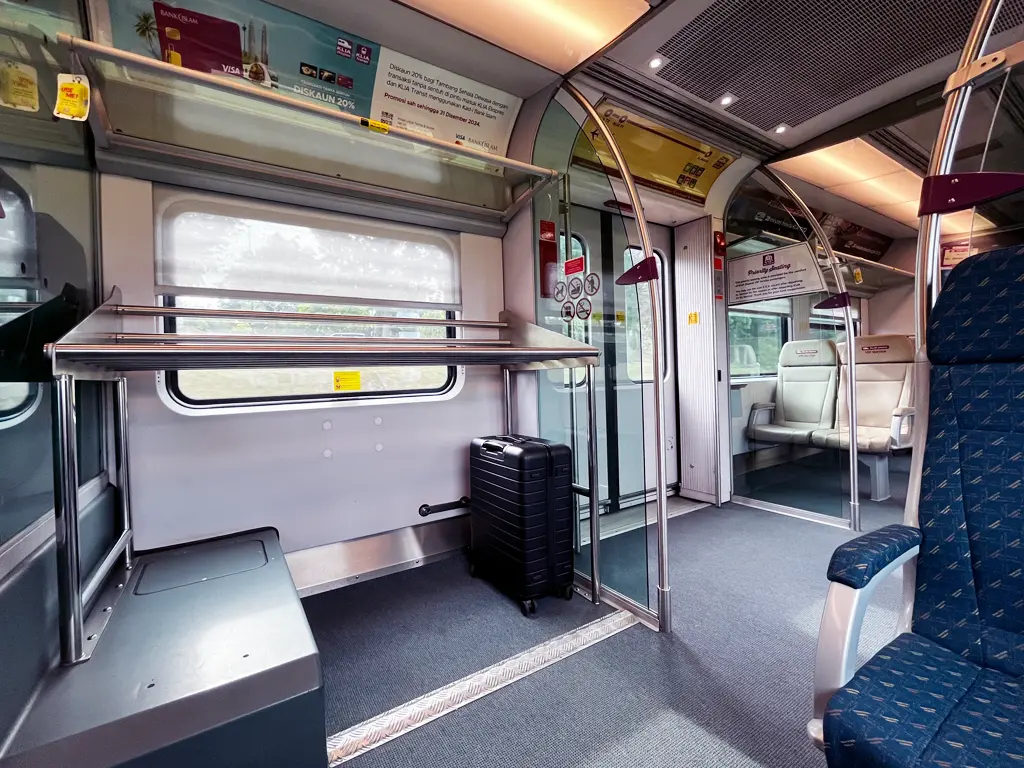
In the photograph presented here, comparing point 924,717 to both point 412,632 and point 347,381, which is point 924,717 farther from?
point 347,381

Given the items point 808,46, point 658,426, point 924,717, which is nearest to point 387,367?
point 658,426

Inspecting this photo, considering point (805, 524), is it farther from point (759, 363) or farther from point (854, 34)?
point (854, 34)

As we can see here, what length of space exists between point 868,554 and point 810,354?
4.13 m

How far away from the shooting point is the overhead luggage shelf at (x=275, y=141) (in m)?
1.74

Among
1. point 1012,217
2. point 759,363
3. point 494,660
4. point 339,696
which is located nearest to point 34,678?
point 339,696

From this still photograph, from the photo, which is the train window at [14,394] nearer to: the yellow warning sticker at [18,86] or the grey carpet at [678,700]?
the yellow warning sticker at [18,86]

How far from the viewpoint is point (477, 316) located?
292cm

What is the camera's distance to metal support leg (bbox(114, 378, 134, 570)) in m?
1.91

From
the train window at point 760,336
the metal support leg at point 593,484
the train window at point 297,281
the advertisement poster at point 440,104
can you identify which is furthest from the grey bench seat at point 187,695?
the train window at point 760,336

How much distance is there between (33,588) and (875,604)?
3.32m

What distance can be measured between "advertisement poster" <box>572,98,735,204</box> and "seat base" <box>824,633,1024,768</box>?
2.23m

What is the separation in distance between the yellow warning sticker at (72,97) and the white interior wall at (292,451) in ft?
2.32

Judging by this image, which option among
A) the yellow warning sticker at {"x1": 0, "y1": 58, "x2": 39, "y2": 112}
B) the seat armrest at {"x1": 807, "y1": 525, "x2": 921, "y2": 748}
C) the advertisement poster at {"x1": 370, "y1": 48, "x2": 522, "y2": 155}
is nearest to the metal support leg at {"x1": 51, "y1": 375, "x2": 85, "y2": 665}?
the yellow warning sticker at {"x1": 0, "y1": 58, "x2": 39, "y2": 112}

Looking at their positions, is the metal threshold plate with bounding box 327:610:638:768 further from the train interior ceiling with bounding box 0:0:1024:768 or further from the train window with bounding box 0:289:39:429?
the train window with bounding box 0:289:39:429
